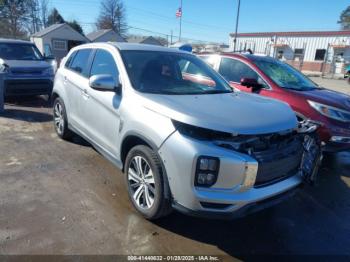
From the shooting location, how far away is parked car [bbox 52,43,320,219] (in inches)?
105

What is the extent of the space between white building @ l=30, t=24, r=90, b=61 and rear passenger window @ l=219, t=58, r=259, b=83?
3587cm

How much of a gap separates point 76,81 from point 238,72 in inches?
123

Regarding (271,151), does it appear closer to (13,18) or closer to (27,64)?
(27,64)

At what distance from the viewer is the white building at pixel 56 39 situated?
38750 mm

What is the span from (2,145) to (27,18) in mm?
61310

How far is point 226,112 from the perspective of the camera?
2.99 meters

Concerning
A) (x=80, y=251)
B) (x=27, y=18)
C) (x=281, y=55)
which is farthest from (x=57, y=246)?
(x=27, y=18)

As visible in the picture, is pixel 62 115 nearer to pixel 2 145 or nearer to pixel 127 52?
pixel 2 145

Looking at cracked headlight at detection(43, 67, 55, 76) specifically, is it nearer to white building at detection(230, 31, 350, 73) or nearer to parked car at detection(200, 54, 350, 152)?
parked car at detection(200, 54, 350, 152)

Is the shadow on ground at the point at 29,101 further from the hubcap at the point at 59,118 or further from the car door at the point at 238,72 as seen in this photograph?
the car door at the point at 238,72

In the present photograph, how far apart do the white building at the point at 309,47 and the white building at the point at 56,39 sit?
2225cm

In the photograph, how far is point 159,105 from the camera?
307 centimetres

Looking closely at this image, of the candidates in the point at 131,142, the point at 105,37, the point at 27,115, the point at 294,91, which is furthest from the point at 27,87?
the point at 105,37

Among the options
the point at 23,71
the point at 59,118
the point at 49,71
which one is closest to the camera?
the point at 59,118
